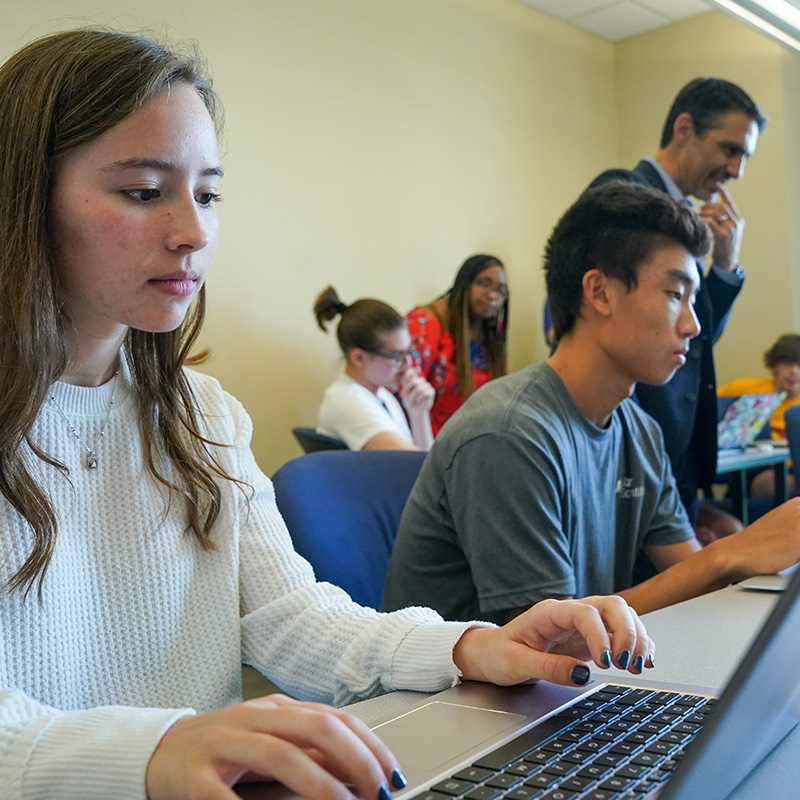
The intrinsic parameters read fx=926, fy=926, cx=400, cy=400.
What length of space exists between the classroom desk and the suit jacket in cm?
75

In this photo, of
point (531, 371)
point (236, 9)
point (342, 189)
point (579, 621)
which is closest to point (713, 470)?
point (531, 371)

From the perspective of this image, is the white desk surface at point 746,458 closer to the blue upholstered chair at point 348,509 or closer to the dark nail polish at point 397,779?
the blue upholstered chair at point 348,509

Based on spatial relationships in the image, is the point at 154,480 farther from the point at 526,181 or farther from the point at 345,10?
the point at 526,181

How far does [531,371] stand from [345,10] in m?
2.79

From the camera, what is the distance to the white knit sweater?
771mm

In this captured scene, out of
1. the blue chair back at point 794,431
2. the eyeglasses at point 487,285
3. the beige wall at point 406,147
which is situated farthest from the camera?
the eyeglasses at point 487,285

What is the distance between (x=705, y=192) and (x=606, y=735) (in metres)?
2.23

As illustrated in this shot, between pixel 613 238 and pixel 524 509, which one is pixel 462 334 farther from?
pixel 524 509

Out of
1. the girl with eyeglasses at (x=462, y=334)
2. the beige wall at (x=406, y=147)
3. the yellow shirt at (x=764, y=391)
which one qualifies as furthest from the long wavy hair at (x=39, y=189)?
the yellow shirt at (x=764, y=391)

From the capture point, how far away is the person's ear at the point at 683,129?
8.27 feet

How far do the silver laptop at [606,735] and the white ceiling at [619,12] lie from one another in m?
4.39

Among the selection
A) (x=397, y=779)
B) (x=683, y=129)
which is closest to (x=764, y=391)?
(x=683, y=129)

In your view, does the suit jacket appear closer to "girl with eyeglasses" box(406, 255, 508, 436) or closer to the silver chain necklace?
the silver chain necklace

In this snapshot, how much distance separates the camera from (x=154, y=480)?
90 centimetres
